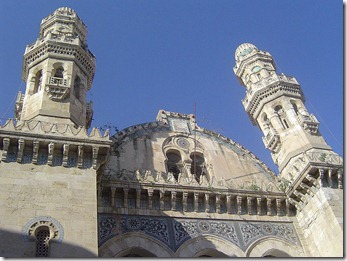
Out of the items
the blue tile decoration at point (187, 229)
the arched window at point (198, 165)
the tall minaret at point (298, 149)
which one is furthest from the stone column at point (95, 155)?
the tall minaret at point (298, 149)

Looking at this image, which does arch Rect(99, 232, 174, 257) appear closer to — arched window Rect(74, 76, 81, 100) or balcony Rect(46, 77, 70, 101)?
balcony Rect(46, 77, 70, 101)

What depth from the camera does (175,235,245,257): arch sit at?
1409cm

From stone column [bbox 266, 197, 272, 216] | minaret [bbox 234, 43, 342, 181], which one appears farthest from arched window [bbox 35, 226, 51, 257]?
minaret [bbox 234, 43, 342, 181]

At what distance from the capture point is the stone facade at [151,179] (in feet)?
39.0

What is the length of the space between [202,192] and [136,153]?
3.20 meters

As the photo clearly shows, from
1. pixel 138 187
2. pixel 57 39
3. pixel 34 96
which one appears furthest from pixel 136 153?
pixel 57 39

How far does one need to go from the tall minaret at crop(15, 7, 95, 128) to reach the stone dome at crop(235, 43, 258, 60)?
8.11m

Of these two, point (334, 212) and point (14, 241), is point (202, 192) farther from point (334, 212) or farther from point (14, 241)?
point (14, 241)

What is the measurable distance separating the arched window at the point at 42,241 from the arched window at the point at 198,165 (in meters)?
7.37

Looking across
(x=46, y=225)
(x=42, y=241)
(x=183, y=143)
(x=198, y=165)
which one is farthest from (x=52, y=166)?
(x=198, y=165)

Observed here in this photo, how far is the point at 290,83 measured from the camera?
792 inches

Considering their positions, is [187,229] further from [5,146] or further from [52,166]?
[5,146]

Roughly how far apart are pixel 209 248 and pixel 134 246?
2451mm

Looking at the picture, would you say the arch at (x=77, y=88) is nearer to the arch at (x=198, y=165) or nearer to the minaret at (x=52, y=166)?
the minaret at (x=52, y=166)
